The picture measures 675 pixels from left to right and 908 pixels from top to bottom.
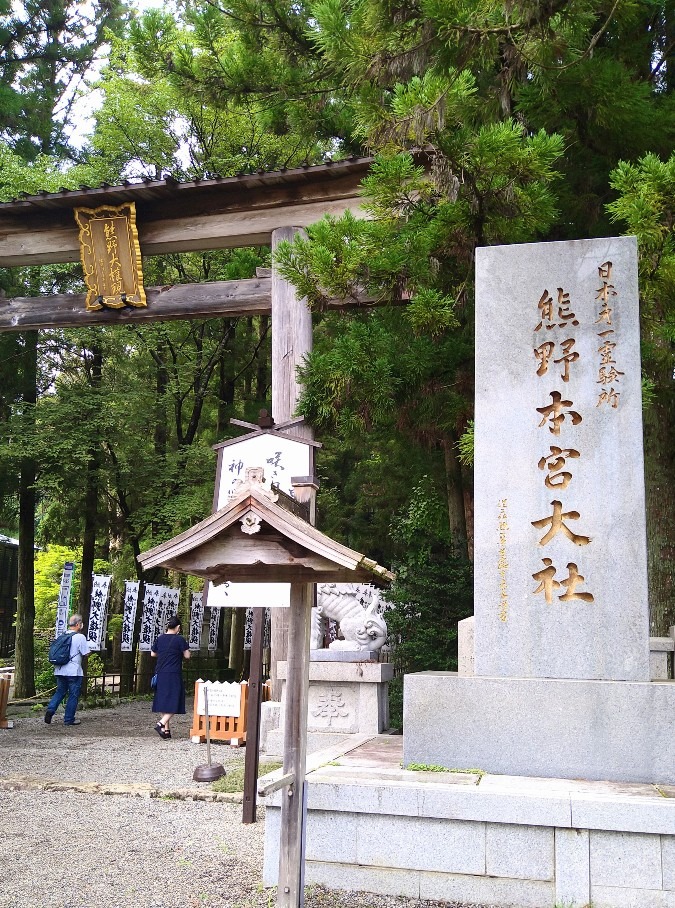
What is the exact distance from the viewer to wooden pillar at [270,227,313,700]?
7965 mm

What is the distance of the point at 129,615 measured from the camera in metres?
14.1

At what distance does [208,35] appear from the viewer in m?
7.77

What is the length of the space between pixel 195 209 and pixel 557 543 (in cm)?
588

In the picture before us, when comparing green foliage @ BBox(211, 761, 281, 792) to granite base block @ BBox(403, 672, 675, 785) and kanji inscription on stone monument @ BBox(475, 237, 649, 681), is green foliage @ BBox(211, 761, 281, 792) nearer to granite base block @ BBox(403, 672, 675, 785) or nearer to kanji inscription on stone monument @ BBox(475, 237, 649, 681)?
granite base block @ BBox(403, 672, 675, 785)

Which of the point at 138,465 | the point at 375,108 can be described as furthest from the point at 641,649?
the point at 138,465

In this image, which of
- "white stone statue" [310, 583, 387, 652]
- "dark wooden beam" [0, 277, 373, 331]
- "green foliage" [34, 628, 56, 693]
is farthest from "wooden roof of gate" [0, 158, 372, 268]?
"green foliage" [34, 628, 56, 693]

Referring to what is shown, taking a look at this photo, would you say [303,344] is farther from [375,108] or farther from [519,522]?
[519,522]

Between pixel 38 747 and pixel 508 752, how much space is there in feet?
21.7

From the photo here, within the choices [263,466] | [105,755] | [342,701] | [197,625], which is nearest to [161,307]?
[263,466]

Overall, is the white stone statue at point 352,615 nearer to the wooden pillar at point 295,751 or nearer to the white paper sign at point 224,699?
the white paper sign at point 224,699

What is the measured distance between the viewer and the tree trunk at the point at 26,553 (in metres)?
14.1

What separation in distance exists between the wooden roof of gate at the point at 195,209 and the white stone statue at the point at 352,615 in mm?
3984

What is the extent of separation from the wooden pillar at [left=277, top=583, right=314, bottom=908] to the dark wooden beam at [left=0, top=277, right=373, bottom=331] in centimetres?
548

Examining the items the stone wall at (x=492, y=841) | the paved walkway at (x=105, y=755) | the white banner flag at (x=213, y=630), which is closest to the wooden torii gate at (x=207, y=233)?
the paved walkway at (x=105, y=755)
